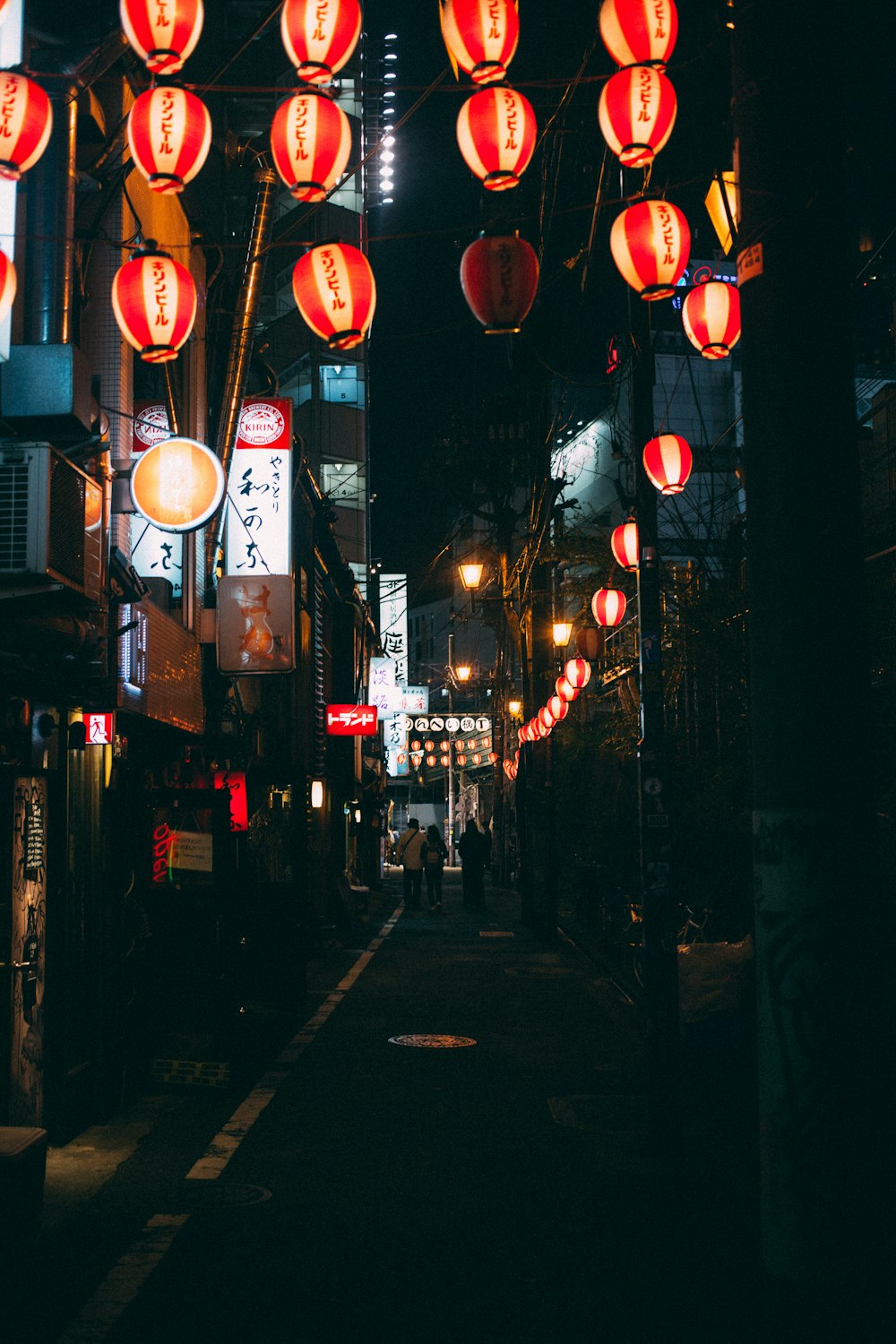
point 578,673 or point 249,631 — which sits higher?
point 578,673

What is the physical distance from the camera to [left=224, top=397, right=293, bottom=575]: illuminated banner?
17438 millimetres

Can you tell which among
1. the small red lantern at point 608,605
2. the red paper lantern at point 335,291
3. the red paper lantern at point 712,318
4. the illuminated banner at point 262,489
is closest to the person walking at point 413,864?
the small red lantern at point 608,605

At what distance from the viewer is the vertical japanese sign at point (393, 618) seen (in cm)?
5688

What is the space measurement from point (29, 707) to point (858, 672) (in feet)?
21.3

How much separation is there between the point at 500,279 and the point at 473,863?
27.1 metres

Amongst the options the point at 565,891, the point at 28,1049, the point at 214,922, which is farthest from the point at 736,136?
the point at 565,891

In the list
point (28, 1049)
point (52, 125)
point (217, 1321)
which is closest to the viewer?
point (217, 1321)

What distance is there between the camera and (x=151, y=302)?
9.35 meters

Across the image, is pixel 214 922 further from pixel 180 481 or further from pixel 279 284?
pixel 279 284

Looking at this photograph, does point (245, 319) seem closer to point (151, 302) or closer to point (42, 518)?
point (151, 302)

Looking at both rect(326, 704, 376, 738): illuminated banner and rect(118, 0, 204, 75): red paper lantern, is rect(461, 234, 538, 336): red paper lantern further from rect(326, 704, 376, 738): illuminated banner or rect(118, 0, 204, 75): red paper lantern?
rect(326, 704, 376, 738): illuminated banner

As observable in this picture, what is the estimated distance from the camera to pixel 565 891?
3800 centimetres

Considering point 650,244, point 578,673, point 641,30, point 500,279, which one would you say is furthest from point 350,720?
point 641,30

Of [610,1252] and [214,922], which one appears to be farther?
[214,922]
